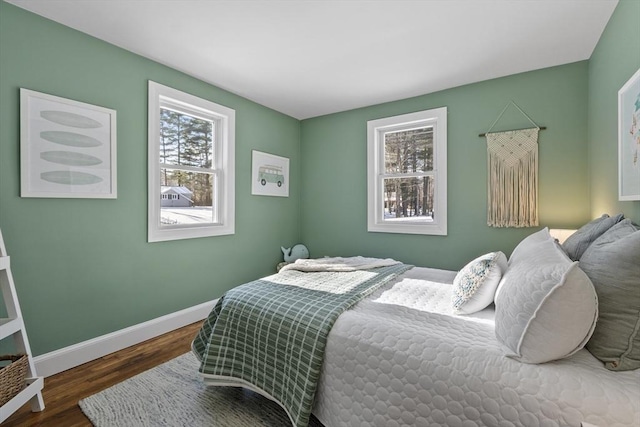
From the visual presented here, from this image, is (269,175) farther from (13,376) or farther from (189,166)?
(13,376)

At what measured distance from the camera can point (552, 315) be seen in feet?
3.15

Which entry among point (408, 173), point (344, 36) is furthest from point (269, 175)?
point (344, 36)

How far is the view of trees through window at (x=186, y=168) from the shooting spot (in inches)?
109

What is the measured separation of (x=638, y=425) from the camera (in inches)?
31.1

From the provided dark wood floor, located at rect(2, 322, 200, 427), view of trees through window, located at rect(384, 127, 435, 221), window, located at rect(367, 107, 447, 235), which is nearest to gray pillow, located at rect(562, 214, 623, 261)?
window, located at rect(367, 107, 447, 235)

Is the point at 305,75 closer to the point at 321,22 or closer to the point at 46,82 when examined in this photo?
the point at 321,22

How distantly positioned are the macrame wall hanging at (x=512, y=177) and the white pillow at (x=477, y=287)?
1.47 metres

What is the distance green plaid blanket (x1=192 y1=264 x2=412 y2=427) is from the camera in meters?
1.36

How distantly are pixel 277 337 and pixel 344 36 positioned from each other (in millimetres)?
2169

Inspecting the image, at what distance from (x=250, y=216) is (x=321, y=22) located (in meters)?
2.22

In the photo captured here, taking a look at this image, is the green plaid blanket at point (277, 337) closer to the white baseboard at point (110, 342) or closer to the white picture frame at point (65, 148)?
the white baseboard at point (110, 342)

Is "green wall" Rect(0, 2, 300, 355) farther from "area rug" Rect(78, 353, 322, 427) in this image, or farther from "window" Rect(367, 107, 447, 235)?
"window" Rect(367, 107, 447, 235)

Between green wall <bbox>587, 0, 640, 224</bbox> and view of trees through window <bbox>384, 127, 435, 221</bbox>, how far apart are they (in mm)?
1367

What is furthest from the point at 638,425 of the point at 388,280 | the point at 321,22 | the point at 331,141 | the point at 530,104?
the point at 331,141
